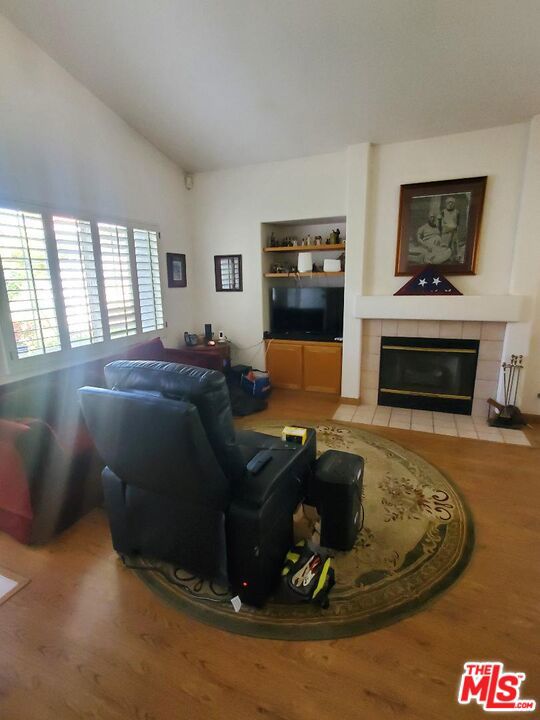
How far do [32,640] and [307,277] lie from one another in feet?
13.8

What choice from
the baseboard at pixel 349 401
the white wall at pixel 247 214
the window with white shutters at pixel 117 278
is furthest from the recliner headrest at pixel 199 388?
the white wall at pixel 247 214

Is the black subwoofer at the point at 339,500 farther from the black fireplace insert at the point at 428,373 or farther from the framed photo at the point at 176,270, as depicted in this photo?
the framed photo at the point at 176,270

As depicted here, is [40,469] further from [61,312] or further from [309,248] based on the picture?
[309,248]

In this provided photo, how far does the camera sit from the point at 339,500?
1.89 m

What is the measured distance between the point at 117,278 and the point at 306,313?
7.32ft

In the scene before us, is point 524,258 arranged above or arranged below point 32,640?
above

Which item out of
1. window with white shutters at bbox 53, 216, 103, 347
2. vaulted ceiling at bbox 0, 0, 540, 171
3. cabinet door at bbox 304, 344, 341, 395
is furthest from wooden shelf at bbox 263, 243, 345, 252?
window with white shutters at bbox 53, 216, 103, 347

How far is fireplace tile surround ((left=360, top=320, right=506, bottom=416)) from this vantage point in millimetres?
3592

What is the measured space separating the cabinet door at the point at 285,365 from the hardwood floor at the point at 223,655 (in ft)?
9.57

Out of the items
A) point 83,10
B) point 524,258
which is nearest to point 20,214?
point 83,10

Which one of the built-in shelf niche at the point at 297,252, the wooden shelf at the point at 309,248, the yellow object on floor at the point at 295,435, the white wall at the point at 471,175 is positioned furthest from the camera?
the built-in shelf niche at the point at 297,252

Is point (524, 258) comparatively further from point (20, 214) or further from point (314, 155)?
point (20, 214)

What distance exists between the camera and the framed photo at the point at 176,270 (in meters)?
4.46

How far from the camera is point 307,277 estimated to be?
185 inches
